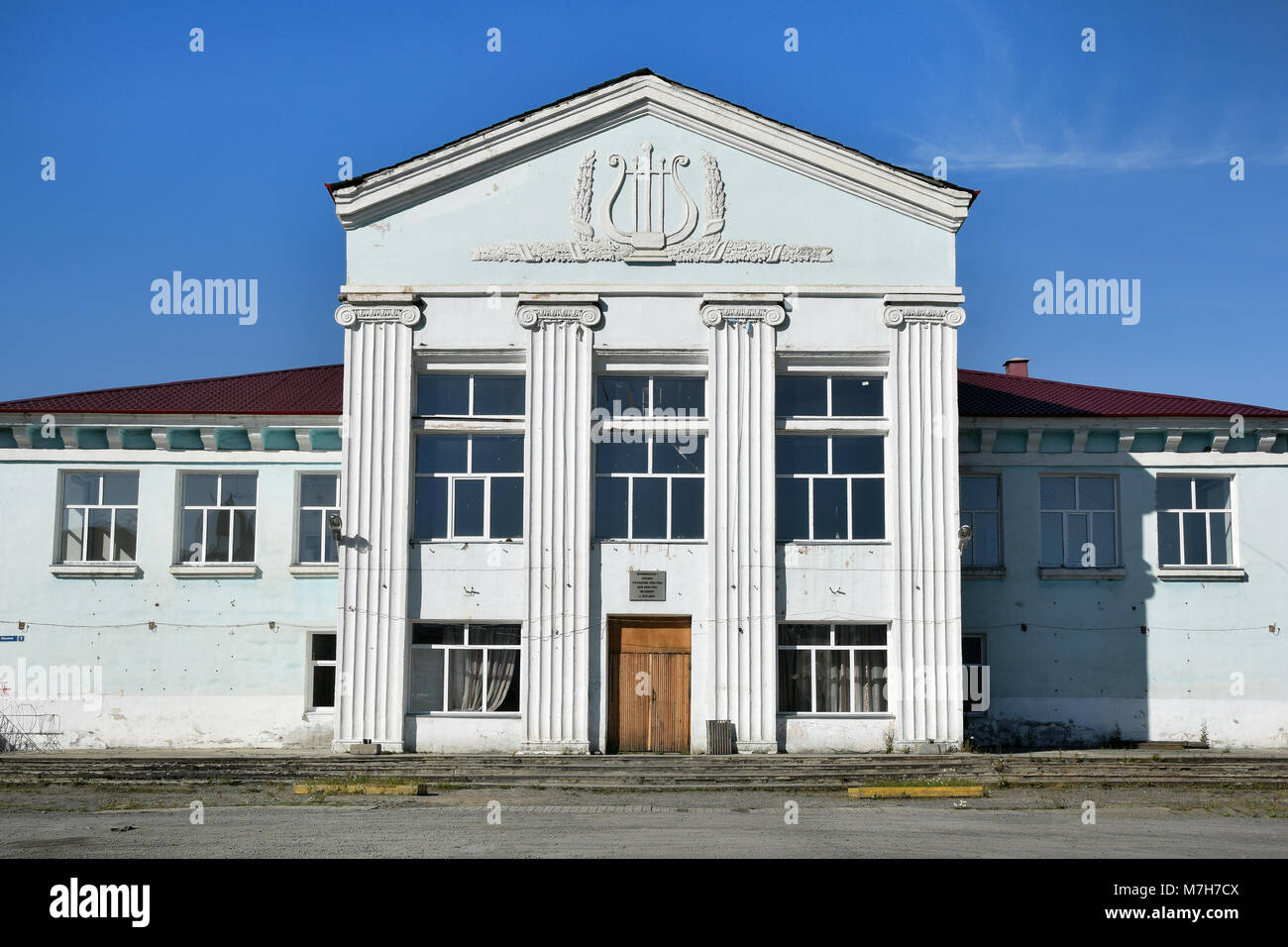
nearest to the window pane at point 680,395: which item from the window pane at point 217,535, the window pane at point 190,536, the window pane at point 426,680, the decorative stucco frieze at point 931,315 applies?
the decorative stucco frieze at point 931,315

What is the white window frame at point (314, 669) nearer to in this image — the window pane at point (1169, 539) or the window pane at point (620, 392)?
the window pane at point (620, 392)

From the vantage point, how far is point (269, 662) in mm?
21750

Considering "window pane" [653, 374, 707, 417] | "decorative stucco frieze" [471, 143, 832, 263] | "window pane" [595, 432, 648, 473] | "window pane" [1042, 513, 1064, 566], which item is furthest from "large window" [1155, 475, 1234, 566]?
"window pane" [595, 432, 648, 473]

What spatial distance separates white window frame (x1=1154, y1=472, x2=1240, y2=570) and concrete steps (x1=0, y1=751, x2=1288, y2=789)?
13.3 feet

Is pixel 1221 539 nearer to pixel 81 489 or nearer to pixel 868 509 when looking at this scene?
pixel 868 509

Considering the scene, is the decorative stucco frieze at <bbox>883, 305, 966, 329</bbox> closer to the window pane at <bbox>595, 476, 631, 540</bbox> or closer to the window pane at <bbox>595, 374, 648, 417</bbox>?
the window pane at <bbox>595, 374, 648, 417</bbox>

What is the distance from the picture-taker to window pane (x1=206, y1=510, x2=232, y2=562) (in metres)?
22.2

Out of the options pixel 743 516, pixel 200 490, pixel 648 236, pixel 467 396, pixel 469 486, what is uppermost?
pixel 648 236

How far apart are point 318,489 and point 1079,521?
1349 centimetres

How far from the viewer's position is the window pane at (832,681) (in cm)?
1966

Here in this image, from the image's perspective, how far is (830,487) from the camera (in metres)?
20.0

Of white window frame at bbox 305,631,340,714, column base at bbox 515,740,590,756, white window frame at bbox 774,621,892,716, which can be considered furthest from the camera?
white window frame at bbox 305,631,340,714

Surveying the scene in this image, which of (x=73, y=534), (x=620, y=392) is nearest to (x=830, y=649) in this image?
(x=620, y=392)

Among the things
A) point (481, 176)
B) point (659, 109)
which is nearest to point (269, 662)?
point (481, 176)
